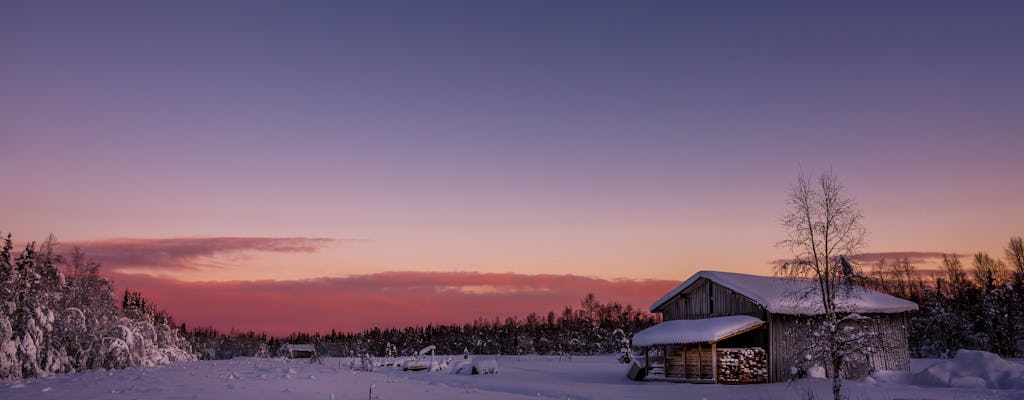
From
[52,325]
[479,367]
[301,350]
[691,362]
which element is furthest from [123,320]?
[301,350]

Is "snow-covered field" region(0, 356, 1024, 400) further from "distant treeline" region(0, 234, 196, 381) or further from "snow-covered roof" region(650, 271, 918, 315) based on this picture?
"distant treeline" region(0, 234, 196, 381)

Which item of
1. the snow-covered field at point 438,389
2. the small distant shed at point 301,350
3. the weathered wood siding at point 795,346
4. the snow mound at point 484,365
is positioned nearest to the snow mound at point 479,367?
the snow mound at point 484,365

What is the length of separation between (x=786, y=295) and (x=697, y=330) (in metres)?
4.65

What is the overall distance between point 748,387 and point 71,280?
4723cm

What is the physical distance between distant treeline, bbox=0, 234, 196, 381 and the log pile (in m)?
35.3

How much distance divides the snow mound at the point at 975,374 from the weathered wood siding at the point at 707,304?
25.8 ft

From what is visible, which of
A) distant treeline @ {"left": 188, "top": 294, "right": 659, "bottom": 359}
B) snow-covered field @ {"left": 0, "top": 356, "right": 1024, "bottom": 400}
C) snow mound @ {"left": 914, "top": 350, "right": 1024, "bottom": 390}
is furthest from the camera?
distant treeline @ {"left": 188, "top": 294, "right": 659, "bottom": 359}

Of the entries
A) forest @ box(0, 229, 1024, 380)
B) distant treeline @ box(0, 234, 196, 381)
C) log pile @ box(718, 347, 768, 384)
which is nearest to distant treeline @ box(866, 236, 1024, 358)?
forest @ box(0, 229, 1024, 380)

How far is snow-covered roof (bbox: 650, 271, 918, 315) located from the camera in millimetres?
32156

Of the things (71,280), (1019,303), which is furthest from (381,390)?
(1019,303)

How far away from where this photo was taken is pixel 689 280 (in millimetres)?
37719

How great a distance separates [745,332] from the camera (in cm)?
3412

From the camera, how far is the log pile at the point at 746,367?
32.4m

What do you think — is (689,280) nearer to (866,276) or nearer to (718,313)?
(718,313)
